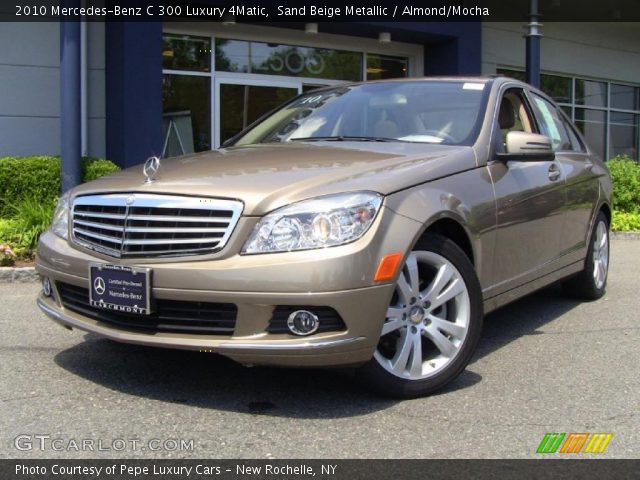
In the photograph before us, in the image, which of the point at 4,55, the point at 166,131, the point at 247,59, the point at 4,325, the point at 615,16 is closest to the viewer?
the point at 4,325

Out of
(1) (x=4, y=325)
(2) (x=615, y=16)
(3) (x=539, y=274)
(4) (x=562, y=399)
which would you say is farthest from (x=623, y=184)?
(1) (x=4, y=325)

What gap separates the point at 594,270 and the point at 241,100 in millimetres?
6955

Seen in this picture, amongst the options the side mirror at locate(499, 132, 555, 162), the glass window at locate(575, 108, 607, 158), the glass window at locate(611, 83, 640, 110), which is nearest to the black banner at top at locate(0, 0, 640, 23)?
the glass window at locate(575, 108, 607, 158)

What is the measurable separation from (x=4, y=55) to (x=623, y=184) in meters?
9.58

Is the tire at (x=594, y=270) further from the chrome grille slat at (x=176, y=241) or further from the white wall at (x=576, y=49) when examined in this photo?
the white wall at (x=576, y=49)

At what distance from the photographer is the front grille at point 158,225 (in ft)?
10.2

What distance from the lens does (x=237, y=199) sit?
10.3ft

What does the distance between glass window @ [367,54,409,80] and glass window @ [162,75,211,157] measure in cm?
322

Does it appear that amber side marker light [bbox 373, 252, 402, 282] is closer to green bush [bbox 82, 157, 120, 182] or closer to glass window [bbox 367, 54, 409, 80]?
green bush [bbox 82, 157, 120, 182]

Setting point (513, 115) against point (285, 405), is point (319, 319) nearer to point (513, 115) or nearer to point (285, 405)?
point (285, 405)

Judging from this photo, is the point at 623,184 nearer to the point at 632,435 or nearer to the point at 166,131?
the point at 166,131

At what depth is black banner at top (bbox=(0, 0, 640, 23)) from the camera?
30.3 ft

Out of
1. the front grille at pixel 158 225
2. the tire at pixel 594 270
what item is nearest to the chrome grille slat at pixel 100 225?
the front grille at pixel 158 225

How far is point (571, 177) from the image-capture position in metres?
5.07
